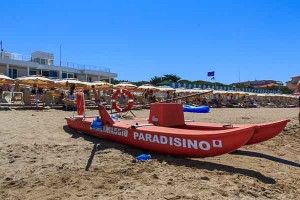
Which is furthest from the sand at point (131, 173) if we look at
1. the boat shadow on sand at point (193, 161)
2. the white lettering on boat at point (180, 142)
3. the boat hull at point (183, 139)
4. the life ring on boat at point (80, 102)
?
the life ring on boat at point (80, 102)

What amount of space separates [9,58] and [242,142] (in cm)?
3797

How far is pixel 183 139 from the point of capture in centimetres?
573

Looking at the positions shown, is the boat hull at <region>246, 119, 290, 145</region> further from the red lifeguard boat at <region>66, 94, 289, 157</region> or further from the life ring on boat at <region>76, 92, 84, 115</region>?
the life ring on boat at <region>76, 92, 84, 115</region>

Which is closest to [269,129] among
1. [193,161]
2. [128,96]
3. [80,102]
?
[193,161]

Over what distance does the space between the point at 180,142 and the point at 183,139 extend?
88mm

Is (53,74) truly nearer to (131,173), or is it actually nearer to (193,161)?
(193,161)

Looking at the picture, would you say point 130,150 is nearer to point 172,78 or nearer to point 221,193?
point 221,193

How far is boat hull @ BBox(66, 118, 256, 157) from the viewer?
5.29 meters

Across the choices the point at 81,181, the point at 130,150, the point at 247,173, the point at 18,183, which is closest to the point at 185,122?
the point at 130,150

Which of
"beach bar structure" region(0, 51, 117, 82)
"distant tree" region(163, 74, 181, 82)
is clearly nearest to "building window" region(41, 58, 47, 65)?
"beach bar structure" region(0, 51, 117, 82)

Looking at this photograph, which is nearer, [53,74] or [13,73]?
[13,73]

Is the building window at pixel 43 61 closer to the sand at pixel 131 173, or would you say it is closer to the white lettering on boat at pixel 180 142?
the sand at pixel 131 173

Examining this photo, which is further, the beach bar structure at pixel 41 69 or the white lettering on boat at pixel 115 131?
the beach bar structure at pixel 41 69

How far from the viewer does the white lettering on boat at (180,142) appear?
17.9 feet
